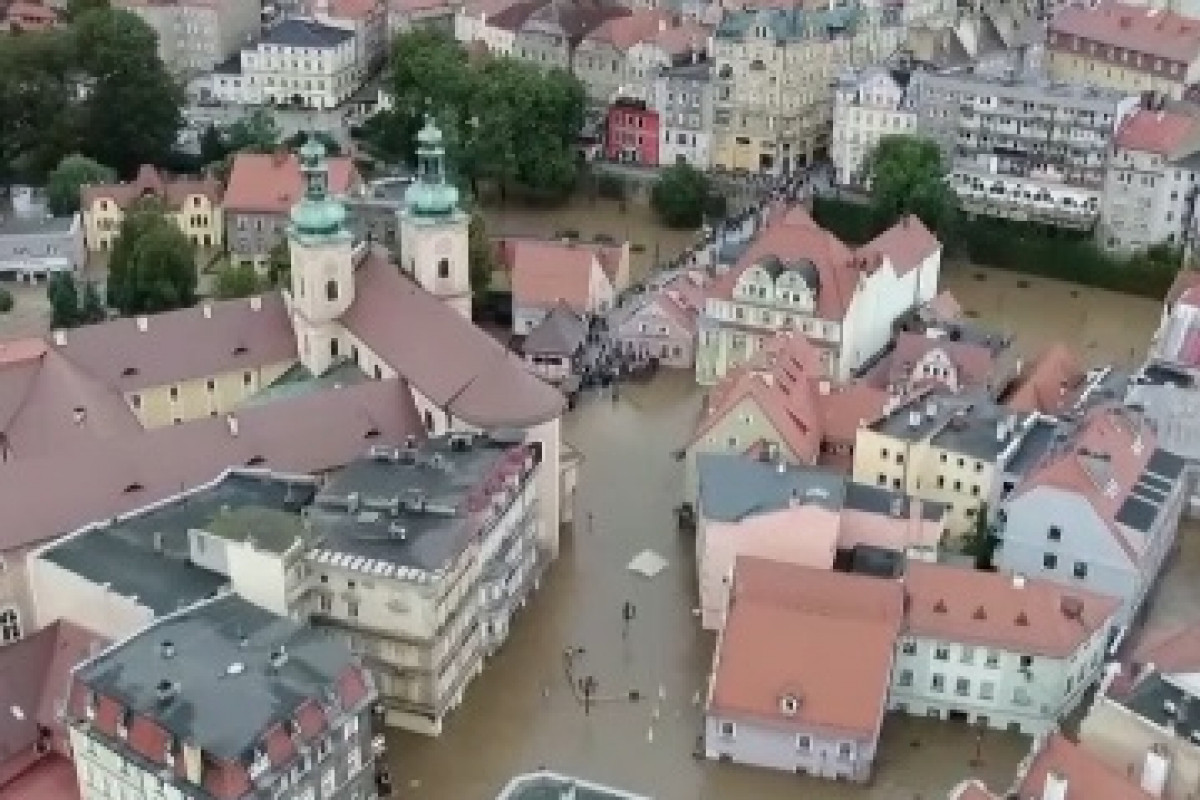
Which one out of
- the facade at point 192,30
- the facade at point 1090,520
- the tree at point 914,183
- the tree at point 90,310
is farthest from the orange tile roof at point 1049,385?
the facade at point 192,30

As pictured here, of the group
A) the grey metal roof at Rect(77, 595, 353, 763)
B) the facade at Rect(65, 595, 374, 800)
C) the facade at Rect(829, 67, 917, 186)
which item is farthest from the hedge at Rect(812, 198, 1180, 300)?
the facade at Rect(65, 595, 374, 800)

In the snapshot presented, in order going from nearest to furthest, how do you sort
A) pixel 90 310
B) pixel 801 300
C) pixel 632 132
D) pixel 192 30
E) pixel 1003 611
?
pixel 1003 611 → pixel 801 300 → pixel 90 310 → pixel 632 132 → pixel 192 30

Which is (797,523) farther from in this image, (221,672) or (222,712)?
(222,712)

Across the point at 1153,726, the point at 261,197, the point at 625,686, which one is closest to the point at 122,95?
the point at 261,197

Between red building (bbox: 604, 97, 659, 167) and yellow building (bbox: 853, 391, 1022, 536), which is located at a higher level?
red building (bbox: 604, 97, 659, 167)

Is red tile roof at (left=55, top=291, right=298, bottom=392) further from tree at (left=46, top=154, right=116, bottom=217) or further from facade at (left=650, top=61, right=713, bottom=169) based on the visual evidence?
facade at (left=650, top=61, right=713, bottom=169)

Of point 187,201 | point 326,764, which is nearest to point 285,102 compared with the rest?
point 187,201
